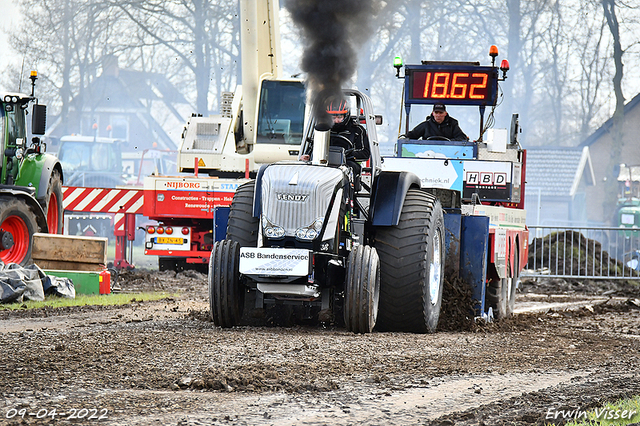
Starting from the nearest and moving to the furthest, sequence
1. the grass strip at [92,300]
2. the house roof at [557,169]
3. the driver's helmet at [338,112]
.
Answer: the driver's helmet at [338,112] → the grass strip at [92,300] → the house roof at [557,169]

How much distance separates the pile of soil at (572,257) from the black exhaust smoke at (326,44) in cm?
1141

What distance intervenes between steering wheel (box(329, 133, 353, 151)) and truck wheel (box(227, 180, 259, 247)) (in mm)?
984

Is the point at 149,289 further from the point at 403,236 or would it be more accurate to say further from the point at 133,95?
the point at 133,95

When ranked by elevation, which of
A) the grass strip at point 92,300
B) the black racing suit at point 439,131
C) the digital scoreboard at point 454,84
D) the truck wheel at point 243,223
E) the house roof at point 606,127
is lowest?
the grass strip at point 92,300

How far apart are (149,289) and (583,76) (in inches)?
1302

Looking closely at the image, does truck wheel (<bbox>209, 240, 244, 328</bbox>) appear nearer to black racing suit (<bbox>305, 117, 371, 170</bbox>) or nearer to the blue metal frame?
black racing suit (<bbox>305, 117, 371, 170</bbox>)

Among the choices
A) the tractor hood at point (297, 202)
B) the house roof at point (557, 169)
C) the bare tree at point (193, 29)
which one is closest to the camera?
the tractor hood at point (297, 202)

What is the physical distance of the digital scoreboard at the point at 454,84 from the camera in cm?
1306

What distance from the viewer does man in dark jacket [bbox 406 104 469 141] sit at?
1273cm

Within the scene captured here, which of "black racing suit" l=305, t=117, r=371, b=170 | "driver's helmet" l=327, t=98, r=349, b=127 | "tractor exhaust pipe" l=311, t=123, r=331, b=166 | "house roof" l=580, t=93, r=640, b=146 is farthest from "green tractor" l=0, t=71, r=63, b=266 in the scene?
"house roof" l=580, t=93, r=640, b=146

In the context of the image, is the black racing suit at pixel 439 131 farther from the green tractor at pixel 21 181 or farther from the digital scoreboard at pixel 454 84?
the green tractor at pixel 21 181

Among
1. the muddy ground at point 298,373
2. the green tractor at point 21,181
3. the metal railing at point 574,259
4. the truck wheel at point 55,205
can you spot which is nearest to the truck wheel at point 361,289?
the muddy ground at point 298,373

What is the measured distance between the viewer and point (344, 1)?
8188mm

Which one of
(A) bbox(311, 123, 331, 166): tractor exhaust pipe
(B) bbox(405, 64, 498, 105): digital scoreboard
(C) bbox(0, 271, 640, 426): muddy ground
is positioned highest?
(B) bbox(405, 64, 498, 105): digital scoreboard
